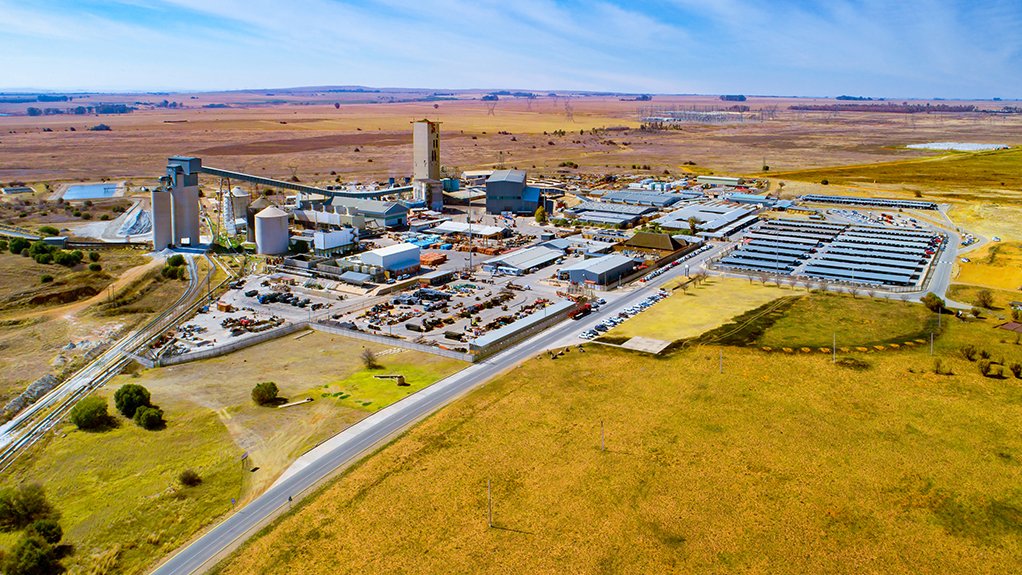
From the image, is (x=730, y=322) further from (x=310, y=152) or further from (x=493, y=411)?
A: (x=310, y=152)

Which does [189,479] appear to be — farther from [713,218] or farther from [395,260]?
[713,218]

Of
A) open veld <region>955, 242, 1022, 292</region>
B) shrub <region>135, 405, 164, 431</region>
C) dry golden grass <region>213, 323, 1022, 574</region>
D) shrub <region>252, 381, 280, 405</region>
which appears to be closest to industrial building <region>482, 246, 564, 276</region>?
dry golden grass <region>213, 323, 1022, 574</region>

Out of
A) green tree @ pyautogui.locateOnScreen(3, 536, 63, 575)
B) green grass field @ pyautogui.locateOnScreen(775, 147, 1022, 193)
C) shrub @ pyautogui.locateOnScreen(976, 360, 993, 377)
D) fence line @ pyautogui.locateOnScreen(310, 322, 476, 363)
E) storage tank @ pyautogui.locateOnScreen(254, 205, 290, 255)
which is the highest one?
green grass field @ pyautogui.locateOnScreen(775, 147, 1022, 193)

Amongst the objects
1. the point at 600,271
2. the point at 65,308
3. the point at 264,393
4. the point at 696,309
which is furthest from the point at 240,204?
the point at 696,309

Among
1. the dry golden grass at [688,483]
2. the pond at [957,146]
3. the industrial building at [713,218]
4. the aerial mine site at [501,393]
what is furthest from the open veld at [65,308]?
the pond at [957,146]

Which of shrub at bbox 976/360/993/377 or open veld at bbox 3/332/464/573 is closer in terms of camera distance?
open veld at bbox 3/332/464/573

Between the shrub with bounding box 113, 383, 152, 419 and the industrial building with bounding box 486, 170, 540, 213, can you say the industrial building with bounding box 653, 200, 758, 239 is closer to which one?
the industrial building with bounding box 486, 170, 540, 213

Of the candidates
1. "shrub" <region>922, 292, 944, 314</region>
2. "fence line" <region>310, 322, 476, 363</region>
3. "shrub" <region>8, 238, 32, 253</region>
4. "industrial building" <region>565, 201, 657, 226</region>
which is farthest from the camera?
"industrial building" <region>565, 201, 657, 226</region>
